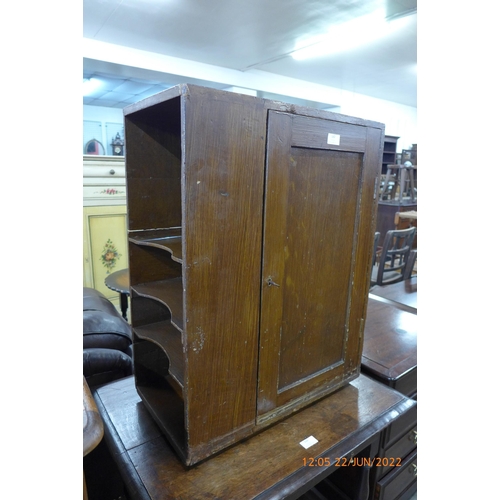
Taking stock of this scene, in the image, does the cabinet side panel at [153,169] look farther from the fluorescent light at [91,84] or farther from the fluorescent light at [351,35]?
the fluorescent light at [91,84]

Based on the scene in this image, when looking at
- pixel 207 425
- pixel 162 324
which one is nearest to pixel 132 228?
pixel 162 324

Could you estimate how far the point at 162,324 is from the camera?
102cm

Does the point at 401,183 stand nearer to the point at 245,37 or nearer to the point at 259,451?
the point at 245,37

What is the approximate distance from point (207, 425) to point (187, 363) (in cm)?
18

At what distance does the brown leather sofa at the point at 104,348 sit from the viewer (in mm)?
1234

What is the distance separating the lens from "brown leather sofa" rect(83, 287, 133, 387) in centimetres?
123

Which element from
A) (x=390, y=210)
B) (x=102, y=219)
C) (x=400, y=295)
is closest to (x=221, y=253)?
(x=400, y=295)

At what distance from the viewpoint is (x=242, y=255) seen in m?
0.75

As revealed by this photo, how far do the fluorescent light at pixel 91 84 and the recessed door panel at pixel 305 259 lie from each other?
512 cm

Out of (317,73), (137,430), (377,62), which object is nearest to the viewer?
(137,430)

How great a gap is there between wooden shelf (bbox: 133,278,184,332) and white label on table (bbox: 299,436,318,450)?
452 millimetres

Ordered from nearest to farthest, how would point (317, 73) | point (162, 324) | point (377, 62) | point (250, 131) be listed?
point (250, 131) → point (162, 324) → point (377, 62) → point (317, 73)

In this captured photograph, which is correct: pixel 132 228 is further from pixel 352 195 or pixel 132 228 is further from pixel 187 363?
pixel 352 195
